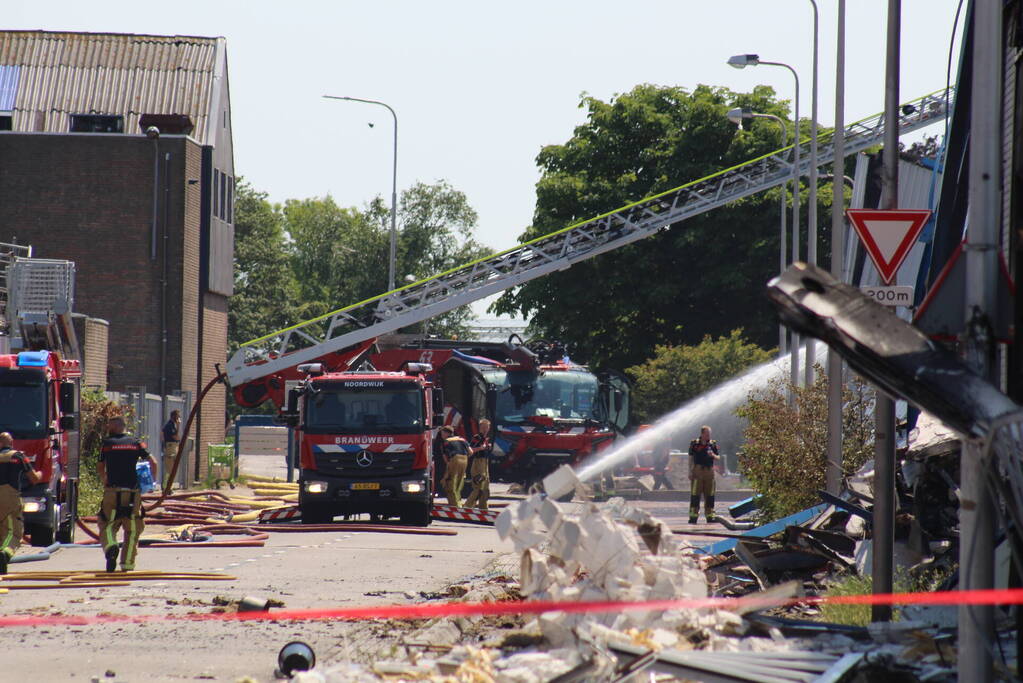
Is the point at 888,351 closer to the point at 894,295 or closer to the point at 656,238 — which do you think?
the point at 894,295

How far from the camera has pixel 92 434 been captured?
26203 mm

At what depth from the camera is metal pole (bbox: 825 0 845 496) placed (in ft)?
55.4

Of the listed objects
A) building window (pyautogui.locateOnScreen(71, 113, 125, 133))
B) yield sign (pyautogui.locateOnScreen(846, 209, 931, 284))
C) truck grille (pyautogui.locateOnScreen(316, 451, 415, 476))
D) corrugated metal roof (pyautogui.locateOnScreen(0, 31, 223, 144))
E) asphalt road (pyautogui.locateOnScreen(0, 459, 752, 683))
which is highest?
corrugated metal roof (pyautogui.locateOnScreen(0, 31, 223, 144))

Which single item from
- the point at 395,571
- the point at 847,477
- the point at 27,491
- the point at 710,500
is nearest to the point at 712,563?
the point at 395,571

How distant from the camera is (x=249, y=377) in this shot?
103 feet

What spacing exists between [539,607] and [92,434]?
2003 centimetres

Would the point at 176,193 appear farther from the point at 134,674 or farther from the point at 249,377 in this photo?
the point at 134,674

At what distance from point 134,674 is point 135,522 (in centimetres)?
664

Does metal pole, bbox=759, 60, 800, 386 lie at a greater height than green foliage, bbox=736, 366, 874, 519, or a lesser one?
greater

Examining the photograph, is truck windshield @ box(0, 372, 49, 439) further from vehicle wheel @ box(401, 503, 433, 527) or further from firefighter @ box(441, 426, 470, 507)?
firefighter @ box(441, 426, 470, 507)

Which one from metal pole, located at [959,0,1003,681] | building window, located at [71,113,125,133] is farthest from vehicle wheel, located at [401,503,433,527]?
building window, located at [71,113,125,133]

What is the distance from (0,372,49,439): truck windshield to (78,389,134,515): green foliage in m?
6.20

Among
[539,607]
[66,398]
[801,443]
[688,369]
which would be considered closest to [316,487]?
[66,398]

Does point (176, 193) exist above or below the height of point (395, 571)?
above
